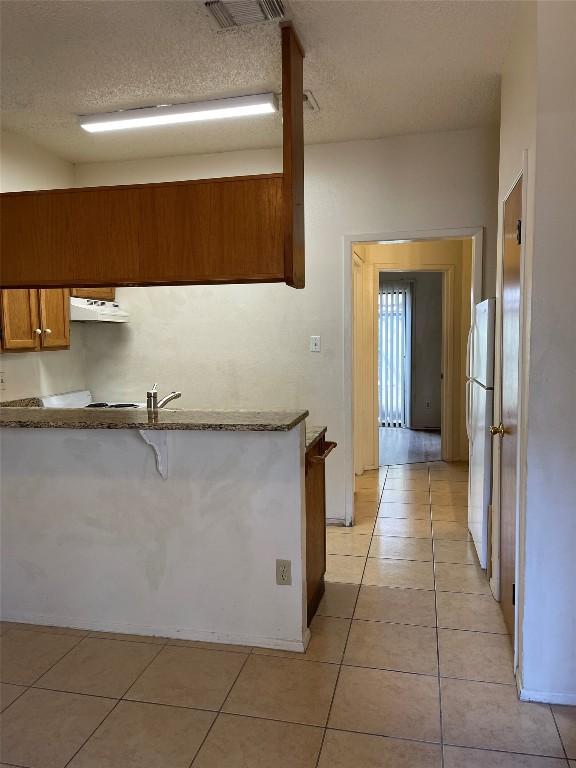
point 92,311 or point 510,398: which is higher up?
point 92,311

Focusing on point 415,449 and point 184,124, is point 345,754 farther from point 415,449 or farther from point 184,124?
point 415,449

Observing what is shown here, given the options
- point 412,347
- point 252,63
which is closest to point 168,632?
point 252,63

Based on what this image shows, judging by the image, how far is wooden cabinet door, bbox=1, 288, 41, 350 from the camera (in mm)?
3693

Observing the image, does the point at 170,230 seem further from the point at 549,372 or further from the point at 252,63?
the point at 549,372

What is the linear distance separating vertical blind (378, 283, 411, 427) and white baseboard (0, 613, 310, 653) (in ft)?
20.1

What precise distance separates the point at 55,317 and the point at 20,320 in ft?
1.14

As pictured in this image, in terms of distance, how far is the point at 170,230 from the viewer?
2771 mm

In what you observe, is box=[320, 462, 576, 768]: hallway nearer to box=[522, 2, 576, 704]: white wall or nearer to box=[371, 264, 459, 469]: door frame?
box=[522, 2, 576, 704]: white wall

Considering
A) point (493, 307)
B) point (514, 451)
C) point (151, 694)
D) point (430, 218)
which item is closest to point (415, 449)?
point (430, 218)

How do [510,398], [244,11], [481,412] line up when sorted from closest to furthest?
[244,11] → [510,398] → [481,412]

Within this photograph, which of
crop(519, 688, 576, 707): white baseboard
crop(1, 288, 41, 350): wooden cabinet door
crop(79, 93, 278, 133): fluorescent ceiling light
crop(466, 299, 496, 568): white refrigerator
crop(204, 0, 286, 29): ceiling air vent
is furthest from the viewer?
crop(1, 288, 41, 350): wooden cabinet door

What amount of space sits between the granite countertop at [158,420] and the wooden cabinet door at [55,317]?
1.24 metres

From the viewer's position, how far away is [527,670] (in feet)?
7.23

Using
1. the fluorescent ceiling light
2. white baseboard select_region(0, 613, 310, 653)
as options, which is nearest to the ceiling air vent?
the fluorescent ceiling light
